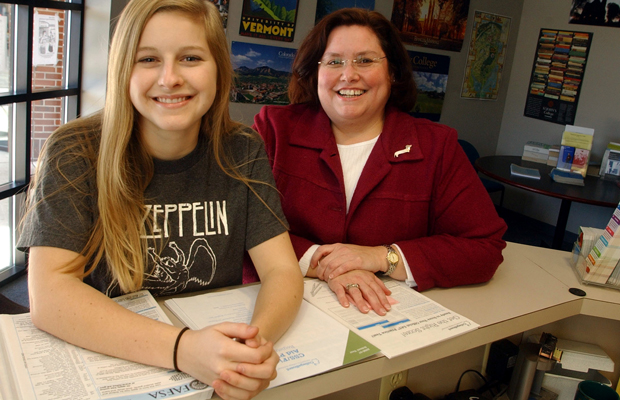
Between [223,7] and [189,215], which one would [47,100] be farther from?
[189,215]

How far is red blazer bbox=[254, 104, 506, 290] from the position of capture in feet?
5.03

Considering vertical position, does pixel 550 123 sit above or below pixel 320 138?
above

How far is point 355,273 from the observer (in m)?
1.36

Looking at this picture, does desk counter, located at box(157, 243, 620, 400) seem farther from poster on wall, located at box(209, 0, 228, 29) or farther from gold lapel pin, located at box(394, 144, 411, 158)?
poster on wall, located at box(209, 0, 228, 29)

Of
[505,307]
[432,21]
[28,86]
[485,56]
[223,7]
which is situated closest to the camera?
[505,307]

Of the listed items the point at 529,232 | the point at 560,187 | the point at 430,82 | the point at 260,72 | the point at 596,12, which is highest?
the point at 596,12

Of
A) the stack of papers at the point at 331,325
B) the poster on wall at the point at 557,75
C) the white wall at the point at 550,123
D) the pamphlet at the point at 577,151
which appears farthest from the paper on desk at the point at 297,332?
the poster on wall at the point at 557,75

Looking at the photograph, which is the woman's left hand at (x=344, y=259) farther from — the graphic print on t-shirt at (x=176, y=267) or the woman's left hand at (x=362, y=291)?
the graphic print on t-shirt at (x=176, y=267)

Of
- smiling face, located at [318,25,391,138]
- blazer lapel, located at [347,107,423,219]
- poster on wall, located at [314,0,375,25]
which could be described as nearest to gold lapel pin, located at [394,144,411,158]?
blazer lapel, located at [347,107,423,219]

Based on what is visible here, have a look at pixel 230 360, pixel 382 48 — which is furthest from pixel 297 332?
pixel 382 48

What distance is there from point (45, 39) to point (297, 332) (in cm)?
328

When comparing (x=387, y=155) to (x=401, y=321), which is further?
(x=387, y=155)

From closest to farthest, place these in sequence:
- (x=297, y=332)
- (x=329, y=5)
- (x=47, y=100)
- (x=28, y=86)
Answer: (x=297, y=332)
(x=28, y=86)
(x=47, y=100)
(x=329, y=5)

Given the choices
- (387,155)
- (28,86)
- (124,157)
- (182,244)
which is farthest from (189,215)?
(28,86)
